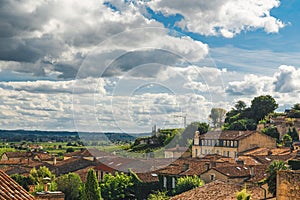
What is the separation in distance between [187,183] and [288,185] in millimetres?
25162

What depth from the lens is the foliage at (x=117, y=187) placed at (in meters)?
44.0

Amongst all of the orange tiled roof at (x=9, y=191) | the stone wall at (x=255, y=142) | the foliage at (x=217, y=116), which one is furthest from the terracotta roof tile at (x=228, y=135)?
the orange tiled roof at (x=9, y=191)

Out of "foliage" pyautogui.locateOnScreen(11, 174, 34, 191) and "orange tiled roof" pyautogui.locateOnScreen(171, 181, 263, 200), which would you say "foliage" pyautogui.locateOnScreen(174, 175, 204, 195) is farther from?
"foliage" pyautogui.locateOnScreen(11, 174, 34, 191)

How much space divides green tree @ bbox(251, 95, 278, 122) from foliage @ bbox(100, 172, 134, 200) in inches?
1797

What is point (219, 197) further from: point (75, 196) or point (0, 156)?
point (0, 156)

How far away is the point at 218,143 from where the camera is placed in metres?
66.9

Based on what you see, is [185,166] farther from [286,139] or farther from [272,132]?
[272,132]

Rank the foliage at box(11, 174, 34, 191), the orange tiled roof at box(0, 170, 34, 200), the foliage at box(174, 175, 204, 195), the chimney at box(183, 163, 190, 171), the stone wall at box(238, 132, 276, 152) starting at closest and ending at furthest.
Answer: the orange tiled roof at box(0, 170, 34, 200) < the foliage at box(174, 175, 204, 195) < the chimney at box(183, 163, 190, 171) < the foliage at box(11, 174, 34, 191) < the stone wall at box(238, 132, 276, 152)

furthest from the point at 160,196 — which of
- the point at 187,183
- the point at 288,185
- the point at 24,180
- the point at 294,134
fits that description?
the point at 294,134

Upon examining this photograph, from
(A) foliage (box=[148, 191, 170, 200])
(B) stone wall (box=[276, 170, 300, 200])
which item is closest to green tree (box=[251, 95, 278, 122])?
(A) foliage (box=[148, 191, 170, 200])

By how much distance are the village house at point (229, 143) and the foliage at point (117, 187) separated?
17430 millimetres

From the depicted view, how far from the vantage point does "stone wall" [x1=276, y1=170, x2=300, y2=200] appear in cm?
1603

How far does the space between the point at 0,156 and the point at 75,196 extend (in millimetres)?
56539

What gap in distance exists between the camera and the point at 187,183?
41.1 meters
